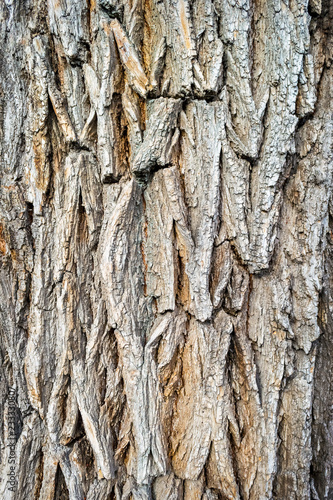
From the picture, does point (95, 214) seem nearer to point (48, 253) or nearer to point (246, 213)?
point (48, 253)

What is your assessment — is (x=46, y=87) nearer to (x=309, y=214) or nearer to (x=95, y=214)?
(x=95, y=214)

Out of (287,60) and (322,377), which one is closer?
(287,60)

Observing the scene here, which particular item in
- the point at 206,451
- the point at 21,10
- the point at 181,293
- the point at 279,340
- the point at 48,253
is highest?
the point at 21,10

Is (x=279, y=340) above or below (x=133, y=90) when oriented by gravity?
below

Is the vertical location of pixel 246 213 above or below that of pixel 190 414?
above

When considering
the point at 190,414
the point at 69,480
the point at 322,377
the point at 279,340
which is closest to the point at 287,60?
the point at 279,340

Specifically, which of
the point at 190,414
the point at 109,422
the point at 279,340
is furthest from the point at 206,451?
the point at 279,340
